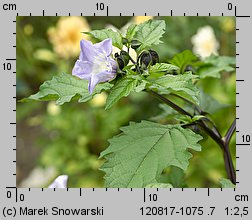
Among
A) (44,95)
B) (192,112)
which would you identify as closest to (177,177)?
(192,112)

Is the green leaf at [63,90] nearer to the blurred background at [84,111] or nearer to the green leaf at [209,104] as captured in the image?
the green leaf at [209,104]

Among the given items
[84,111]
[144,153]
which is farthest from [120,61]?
[84,111]

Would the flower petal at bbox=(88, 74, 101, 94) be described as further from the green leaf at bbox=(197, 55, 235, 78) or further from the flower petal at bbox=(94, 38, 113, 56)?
the green leaf at bbox=(197, 55, 235, 78)

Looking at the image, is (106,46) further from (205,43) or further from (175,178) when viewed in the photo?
(205,43)

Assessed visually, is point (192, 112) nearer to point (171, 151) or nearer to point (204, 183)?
point (171, 151)

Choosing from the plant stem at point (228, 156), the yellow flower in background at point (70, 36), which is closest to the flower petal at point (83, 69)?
the plant stem at point (228, 156)
